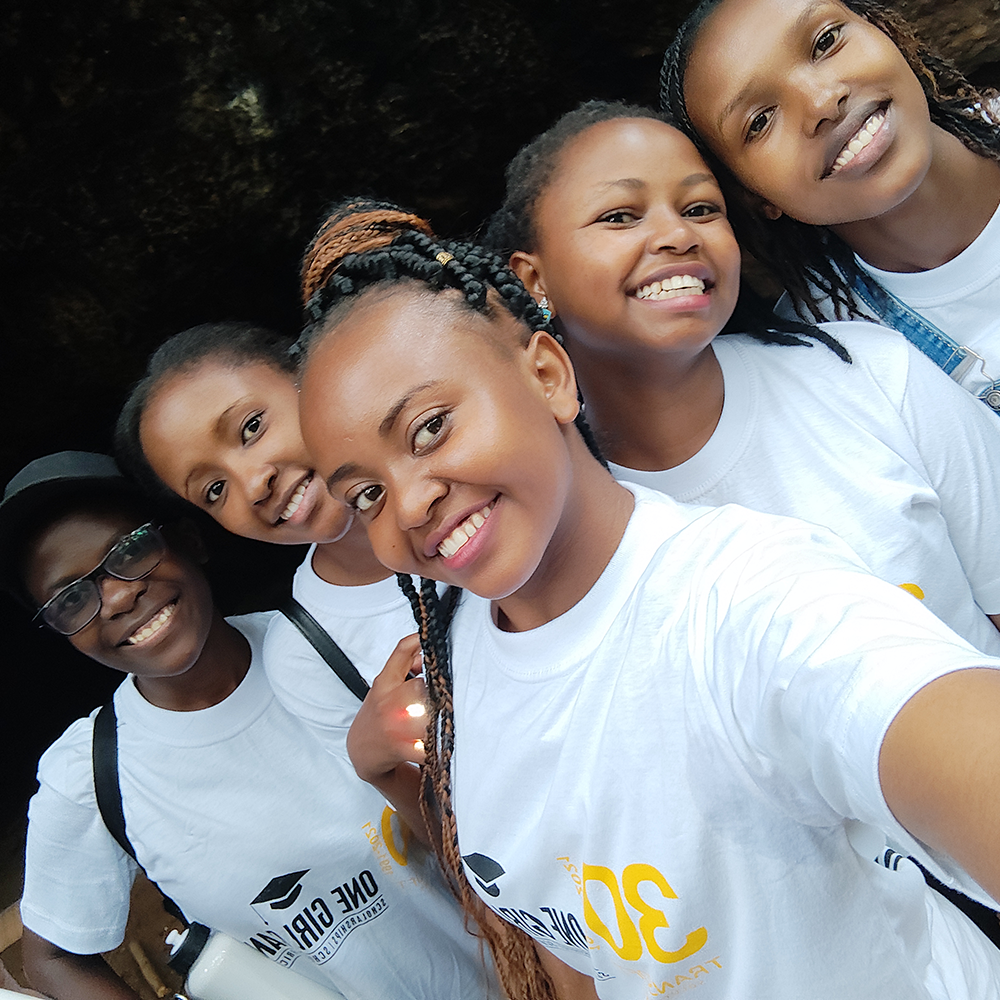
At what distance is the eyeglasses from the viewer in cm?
141

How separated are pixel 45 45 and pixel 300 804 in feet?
4.52

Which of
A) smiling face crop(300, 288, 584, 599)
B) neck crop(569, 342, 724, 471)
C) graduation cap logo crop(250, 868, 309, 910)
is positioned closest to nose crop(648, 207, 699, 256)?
neck crop(569, 342, 724, 471)

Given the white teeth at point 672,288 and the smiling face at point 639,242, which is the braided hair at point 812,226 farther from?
the white teeth at point 672,288

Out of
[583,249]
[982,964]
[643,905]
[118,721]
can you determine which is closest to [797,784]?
[643,905]

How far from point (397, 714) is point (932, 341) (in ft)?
3.70

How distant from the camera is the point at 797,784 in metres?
0.67

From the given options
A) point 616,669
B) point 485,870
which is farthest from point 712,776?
point 485,870

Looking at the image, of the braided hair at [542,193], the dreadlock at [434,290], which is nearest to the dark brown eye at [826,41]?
the braided hair at [542,193]

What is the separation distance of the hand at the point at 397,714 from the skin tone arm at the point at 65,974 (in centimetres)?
A: 86

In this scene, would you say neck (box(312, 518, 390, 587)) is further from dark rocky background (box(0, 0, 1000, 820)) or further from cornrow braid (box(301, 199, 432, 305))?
dark rocky background (box(0, 0, 1000, 820))

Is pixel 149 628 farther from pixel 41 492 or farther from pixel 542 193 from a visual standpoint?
pixel 542 193

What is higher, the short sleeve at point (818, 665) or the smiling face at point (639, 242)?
the smiling face at point (639, 242)

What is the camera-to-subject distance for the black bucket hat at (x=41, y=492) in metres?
1.42

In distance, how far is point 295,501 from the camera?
1.31 metres
